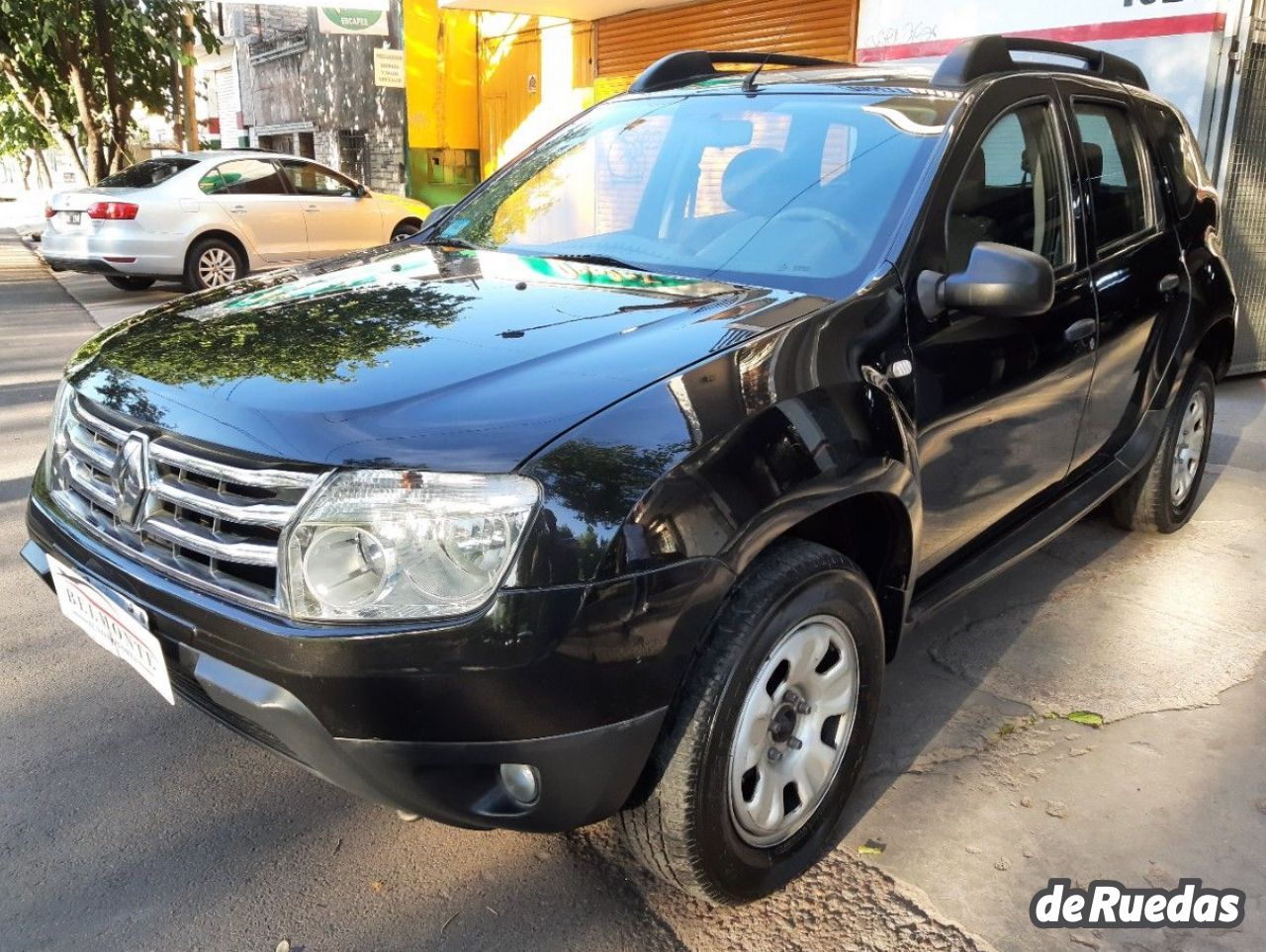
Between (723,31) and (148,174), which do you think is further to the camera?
(723,31)

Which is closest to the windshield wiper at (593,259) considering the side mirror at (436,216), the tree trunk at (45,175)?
the side mirror at (436,216)

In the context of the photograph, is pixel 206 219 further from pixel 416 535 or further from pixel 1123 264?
pixel 416 535

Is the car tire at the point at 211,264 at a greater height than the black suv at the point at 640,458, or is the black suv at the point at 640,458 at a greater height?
the black suv at the point at 640,458

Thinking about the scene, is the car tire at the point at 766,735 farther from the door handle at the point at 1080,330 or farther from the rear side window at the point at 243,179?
the rear side window at the point at 243,179

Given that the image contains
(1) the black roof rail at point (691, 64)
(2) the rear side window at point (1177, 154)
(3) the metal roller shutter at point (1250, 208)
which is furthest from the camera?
(3) the metal roller shutter at point (1250, 208)

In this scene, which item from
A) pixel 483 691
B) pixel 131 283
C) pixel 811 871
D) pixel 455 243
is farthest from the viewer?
pixel 131 283

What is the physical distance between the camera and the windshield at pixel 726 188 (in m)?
2.75

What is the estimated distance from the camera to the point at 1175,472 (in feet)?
14.7

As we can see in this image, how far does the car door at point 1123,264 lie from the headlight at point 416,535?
2.38 metres

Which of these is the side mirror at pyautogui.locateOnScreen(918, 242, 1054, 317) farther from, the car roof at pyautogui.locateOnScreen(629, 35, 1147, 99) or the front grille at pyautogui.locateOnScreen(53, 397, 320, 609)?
the front grille at pyautogui.locateOnScreen(53, 397, 320, 609)

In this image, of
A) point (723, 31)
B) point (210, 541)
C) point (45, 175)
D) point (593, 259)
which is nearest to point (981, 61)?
point (593, 259)

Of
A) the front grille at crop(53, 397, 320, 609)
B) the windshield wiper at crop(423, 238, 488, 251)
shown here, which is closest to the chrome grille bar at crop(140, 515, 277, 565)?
the front grille at crop(53, 397, 320, 609)

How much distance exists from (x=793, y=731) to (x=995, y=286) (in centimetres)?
114

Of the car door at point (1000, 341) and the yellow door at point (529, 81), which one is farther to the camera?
the yellow door at point (529, 81)
